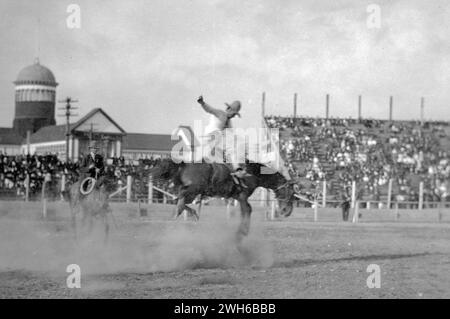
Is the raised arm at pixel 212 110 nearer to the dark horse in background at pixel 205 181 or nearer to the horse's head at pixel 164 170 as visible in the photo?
the dark horse in background at pixel 205 181

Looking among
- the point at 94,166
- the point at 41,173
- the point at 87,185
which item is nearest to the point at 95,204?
the point at 87,185

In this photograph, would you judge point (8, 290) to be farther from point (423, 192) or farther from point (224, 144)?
point (423, 192)

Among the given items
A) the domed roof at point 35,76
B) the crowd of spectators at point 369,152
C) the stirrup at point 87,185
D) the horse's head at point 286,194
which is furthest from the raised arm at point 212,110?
the domed roof at point 35,76

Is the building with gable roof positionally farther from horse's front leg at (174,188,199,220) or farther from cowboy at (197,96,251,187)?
horse's front leg at (174,188,199,220)

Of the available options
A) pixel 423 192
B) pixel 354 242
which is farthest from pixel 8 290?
pixel 423 192

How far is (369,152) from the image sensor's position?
41.2m

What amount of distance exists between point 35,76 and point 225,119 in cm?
5319

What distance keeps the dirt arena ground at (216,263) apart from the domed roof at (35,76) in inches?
1730

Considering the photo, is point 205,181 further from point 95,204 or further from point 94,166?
point 94,166

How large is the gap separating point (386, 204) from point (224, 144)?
67.0ft

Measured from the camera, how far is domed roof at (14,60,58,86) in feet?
215

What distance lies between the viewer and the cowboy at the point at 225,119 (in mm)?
14906

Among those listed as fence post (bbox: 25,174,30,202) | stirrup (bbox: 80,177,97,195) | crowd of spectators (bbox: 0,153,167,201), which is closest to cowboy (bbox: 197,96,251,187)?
stirrup (bbox: 80,177,97,195)

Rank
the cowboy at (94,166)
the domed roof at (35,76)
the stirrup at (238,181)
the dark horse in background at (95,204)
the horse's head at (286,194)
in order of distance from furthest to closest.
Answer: the domed roof at (35,76) < the horse's head at (286,194) < the cowboy at (94,166) < the dark horse in background at (95,204) < the stirrup at (238,181)
